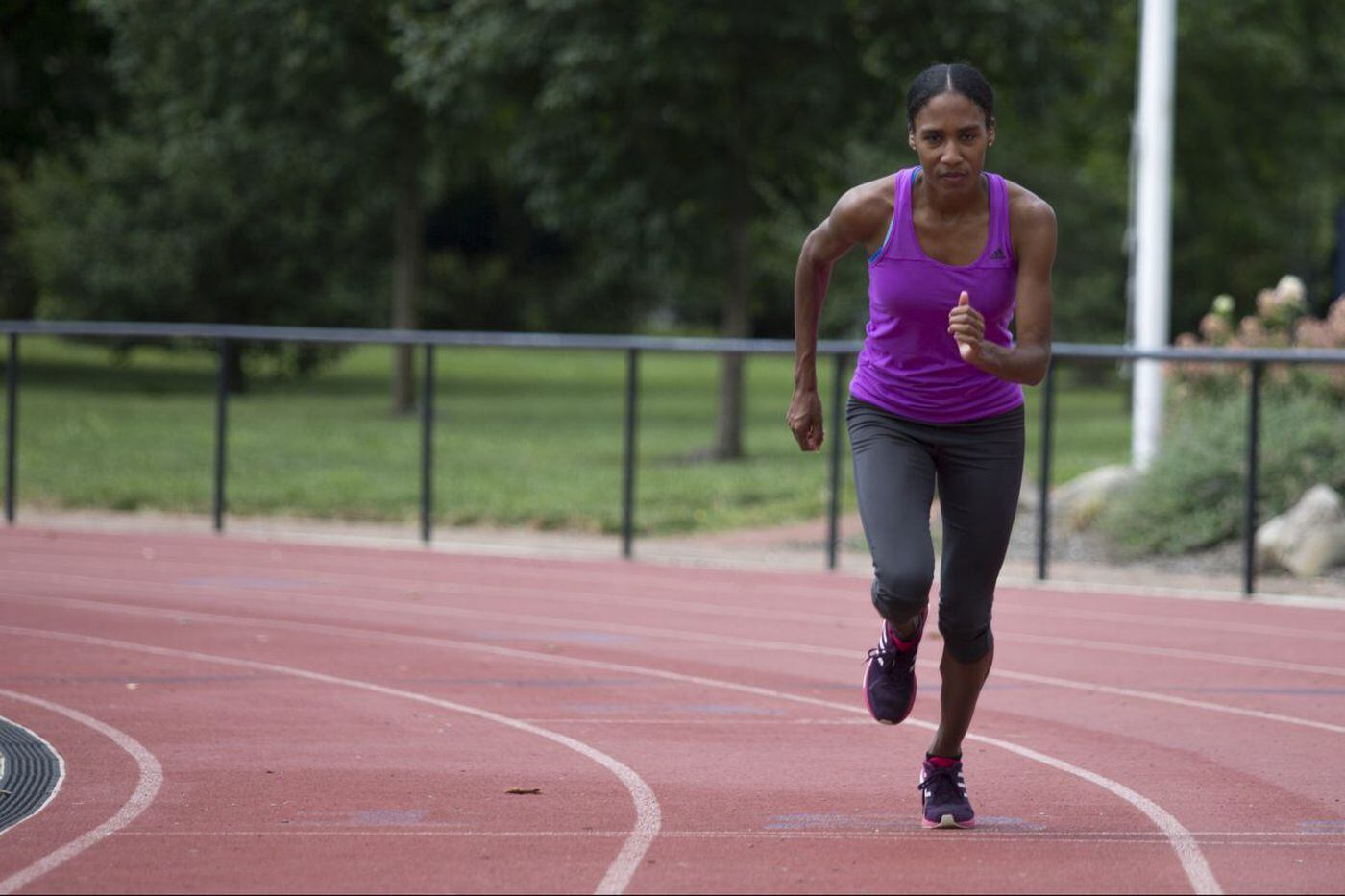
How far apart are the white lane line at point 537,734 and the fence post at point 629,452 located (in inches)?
191

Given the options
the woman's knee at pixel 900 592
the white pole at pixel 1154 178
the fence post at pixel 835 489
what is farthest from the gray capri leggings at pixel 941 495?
the white pole at pixel 1154 178

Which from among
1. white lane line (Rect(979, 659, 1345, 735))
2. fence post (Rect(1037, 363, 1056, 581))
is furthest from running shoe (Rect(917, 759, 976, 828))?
fence post (Rect(1037, 363, 1056, 581))

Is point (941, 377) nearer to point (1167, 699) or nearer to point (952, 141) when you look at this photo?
point (952, 141)

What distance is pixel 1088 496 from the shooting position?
1535 cm

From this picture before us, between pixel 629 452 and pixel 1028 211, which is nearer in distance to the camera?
pixel 1028 211

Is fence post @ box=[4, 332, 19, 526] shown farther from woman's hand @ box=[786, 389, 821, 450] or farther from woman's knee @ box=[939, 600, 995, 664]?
woman's knee @ box=[939, 600, 995, 664]

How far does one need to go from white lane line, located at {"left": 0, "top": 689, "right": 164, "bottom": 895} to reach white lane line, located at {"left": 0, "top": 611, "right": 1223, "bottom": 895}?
1.36 m

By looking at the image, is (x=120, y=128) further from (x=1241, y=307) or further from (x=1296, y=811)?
(x=1296, y=811)

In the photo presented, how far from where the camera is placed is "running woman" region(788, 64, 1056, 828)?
211 inches

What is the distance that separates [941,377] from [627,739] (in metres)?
2.23

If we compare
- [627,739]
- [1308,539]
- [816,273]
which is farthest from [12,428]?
[816,273]

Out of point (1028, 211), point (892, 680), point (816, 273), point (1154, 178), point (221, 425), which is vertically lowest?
point (892, 680)

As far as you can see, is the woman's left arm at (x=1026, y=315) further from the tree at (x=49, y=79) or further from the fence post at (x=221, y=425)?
the tree at (x=49, y=79)

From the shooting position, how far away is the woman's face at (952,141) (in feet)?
17.5
